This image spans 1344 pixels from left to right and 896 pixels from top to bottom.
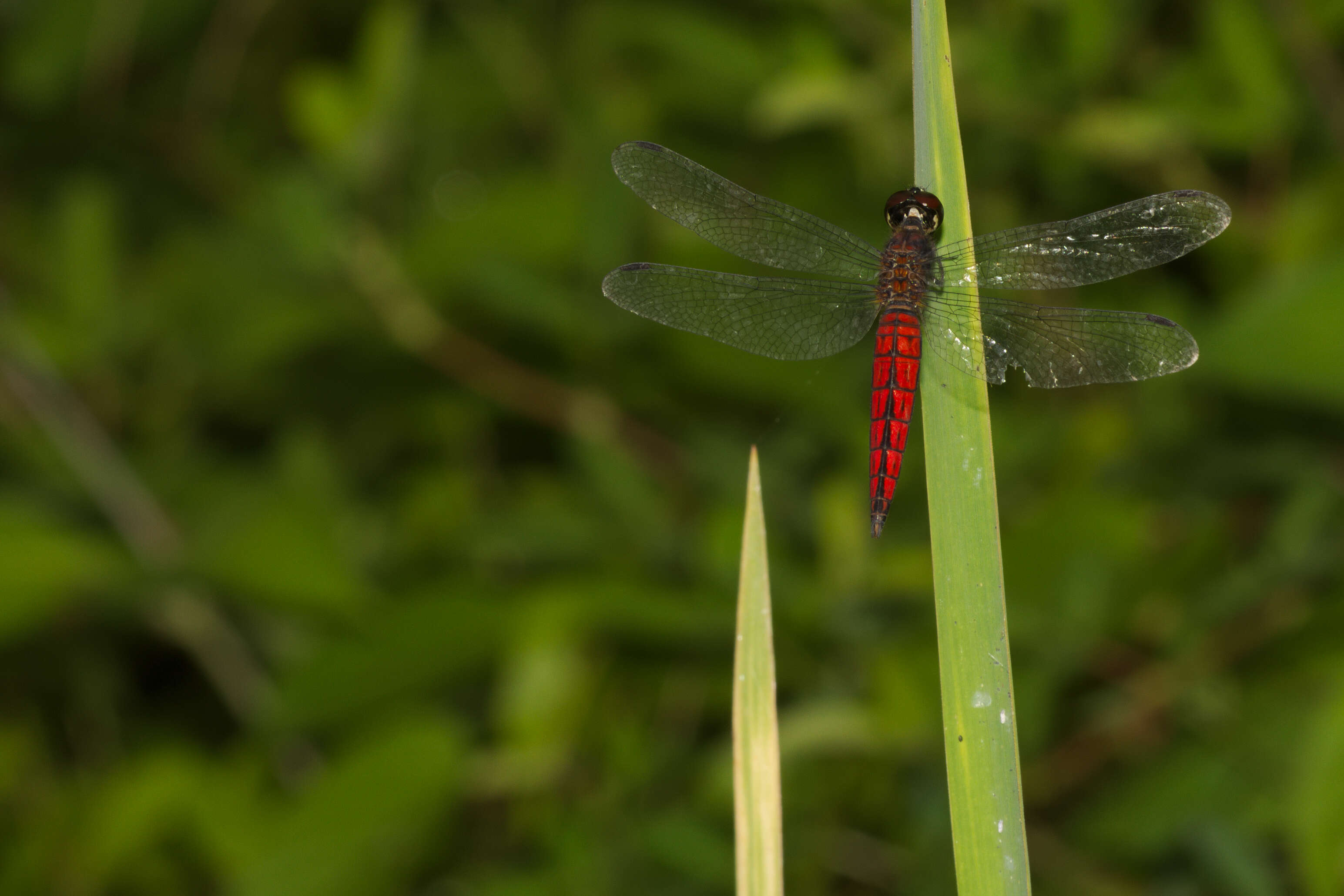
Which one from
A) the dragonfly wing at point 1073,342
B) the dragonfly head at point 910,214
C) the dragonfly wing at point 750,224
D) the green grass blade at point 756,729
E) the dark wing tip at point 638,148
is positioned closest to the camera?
the green grass blade at point 756,729

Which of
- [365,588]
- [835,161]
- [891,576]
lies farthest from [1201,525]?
[365,588]

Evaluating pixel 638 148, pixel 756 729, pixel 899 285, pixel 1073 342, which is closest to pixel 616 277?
pixel 638 148

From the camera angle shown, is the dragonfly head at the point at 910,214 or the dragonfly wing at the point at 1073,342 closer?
the dragonfly wing at the point at 1073,342

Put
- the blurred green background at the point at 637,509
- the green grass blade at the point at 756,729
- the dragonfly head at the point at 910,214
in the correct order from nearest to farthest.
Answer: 1. the green grass blade at the point at 756,729
2. the dragonfly head at the point at 910,214
3. the blurred green background at the point at 637,509

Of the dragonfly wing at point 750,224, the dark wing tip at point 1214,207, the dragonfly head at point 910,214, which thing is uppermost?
the dragonfly wing at point 750,224

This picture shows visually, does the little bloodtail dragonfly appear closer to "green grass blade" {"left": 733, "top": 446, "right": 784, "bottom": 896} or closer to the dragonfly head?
the dragonfly head

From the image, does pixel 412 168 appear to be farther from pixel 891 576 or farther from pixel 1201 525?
pixel 1201 525

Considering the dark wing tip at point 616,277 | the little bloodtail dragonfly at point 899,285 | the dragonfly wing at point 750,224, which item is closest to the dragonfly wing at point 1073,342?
the little bloodtail dragonfly at point 899,285

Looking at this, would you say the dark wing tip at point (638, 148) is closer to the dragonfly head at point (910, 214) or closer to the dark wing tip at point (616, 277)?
the dark wing tip at point (616, 277)

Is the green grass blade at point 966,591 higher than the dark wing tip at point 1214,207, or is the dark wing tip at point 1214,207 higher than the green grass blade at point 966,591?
the dark wing tip at point 1214,207
